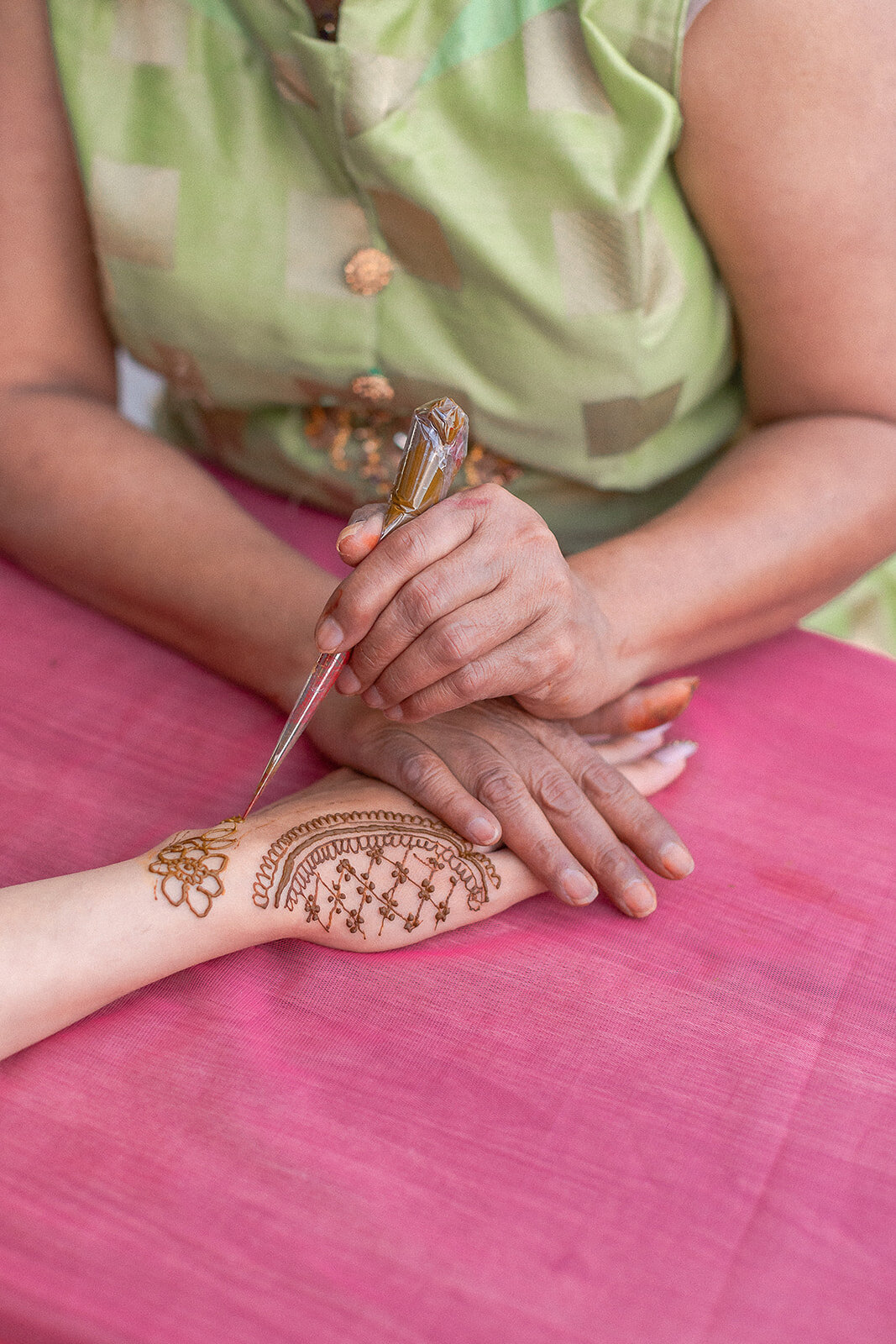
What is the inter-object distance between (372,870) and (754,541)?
458 mm

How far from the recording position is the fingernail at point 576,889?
0.77m

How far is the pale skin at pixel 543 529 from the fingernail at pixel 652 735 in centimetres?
1

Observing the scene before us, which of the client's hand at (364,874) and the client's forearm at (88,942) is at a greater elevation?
the client's forearm at (88,942)

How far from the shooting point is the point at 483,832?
79 cm

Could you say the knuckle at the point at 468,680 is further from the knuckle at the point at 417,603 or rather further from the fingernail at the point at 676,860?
the fingernail at the point at 676,860

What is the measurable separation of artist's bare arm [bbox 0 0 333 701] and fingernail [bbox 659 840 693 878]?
13.2 inches

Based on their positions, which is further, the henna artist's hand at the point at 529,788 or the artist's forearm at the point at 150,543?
the artist's forearm at the point at 150,543

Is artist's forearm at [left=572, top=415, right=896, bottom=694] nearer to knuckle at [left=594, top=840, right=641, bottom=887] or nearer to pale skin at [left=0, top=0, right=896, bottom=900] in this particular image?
pale skin at [left=0, top=0, right=896, bottom=900]

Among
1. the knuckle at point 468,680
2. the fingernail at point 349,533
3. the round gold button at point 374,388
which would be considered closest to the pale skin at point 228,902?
the knuckle at point 468,680

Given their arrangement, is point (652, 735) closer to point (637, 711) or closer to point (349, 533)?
point (637, 711)

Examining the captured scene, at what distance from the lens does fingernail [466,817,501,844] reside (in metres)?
0.78

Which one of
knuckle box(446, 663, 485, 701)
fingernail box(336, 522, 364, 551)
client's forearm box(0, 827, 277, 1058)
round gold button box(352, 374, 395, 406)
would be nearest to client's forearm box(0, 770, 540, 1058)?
client's forearm box(0, 827, 277, 1058)

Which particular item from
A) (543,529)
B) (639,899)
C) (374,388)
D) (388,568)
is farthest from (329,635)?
(374,388)

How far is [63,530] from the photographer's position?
1015mm
